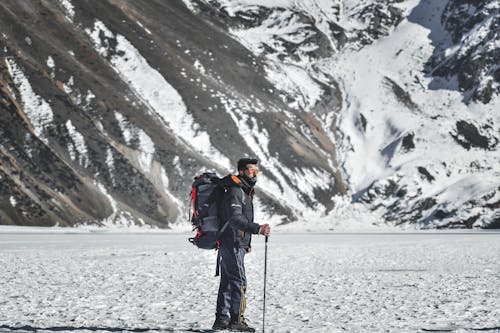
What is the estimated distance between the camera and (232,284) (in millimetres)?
8836

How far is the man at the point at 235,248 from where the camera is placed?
8.66m

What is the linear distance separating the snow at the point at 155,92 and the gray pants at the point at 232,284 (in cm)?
7136

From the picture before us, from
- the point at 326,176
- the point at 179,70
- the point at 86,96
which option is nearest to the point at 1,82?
the point at 86,96

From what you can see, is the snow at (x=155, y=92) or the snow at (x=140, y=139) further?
the snow at (x=155, y=92)

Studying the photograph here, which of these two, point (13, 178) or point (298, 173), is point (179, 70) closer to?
point (298, 173)

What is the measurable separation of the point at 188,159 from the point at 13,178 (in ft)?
85.1

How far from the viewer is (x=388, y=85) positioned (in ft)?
374

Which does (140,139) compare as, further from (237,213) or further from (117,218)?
(237,213)

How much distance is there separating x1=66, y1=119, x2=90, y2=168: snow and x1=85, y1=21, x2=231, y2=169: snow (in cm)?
1635

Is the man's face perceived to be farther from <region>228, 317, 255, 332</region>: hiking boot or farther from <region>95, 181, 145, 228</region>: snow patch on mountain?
<region>95, 181, 145, 228</region>: snow patch on mountain

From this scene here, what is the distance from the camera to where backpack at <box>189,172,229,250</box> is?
28.4 feet

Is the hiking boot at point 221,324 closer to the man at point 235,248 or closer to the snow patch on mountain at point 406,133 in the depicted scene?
the man at point 235,248

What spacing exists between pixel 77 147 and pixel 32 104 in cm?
672

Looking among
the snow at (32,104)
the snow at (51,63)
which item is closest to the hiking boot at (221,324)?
the snow at (32,104)
